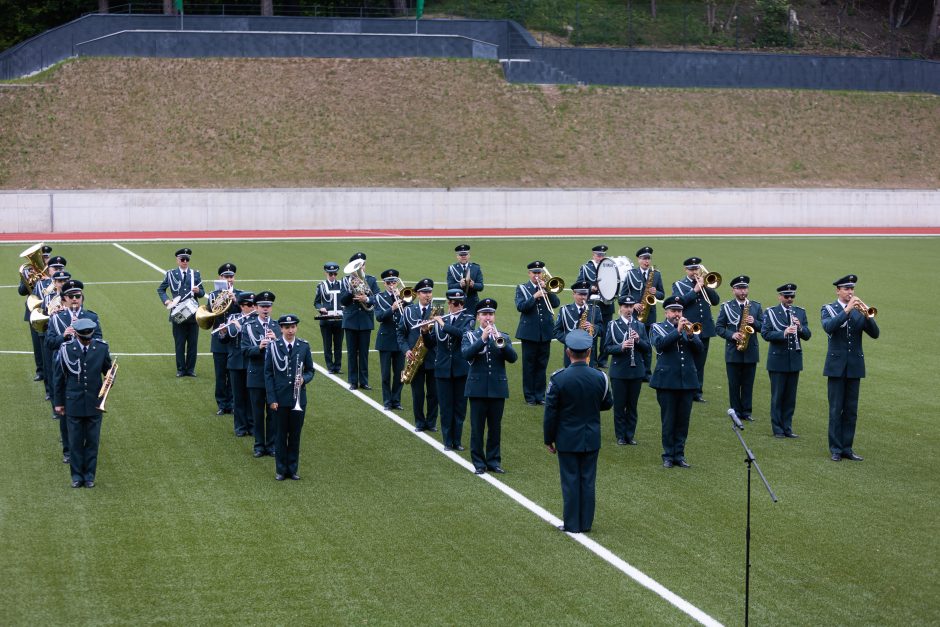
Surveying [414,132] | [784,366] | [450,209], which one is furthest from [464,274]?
[414,132]

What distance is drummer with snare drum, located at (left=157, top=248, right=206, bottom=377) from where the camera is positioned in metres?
19.0

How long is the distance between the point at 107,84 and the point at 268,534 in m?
47.7

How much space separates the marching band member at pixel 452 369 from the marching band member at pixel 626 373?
6.41 ft

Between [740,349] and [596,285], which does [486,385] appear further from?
[596,285]

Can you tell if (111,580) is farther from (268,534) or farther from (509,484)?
(509,484)

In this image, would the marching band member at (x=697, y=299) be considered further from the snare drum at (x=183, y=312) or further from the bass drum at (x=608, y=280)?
the snare drum at (x=183, y=312)

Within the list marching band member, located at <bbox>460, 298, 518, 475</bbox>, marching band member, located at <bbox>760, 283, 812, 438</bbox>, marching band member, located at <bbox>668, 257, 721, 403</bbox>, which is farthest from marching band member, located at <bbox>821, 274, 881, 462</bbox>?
marching band member, located at <bbox>460, 298, 518, 475</bbox>

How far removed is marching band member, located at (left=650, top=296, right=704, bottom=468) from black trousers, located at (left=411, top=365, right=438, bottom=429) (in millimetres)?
3231

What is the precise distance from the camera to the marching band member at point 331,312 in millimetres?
19266

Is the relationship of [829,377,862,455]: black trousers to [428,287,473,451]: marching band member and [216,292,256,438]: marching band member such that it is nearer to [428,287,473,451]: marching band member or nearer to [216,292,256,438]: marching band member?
[428,287,473,451]: marching band member

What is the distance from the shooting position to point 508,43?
6069 centimetres

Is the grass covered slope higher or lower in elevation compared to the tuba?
higher

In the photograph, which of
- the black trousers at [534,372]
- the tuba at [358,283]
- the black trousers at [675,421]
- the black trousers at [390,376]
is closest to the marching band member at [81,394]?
the black trousers at [390,376]

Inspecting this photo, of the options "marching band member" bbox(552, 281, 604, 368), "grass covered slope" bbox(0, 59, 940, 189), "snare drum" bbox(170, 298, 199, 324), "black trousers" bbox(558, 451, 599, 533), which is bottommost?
"black trousers" bbox(558, 451, 599, 533)
